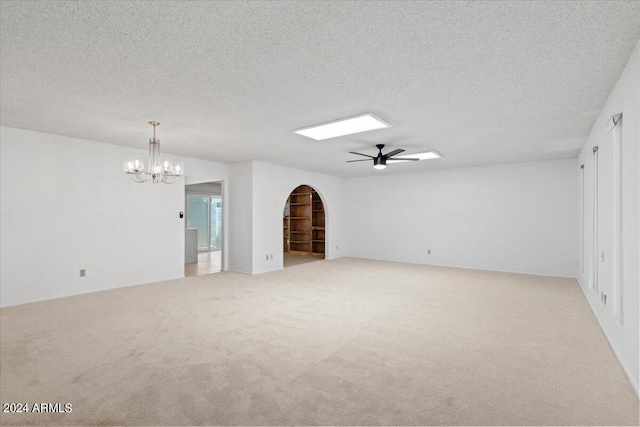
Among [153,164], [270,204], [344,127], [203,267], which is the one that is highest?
[344,127]

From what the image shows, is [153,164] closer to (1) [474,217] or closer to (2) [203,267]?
(2) [203,267]

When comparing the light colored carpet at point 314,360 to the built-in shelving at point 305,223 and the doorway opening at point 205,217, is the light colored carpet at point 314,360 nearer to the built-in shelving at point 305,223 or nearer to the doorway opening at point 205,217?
the doorway opening at point 205,217

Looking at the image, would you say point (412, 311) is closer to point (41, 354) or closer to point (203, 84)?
point (203, 84)

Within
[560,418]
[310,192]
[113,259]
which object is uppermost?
[310,192]

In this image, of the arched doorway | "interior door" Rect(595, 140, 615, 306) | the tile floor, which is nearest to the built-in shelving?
the arched doorway

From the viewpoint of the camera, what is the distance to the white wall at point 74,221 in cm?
437

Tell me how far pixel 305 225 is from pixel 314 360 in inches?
327

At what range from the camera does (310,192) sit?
10727mm

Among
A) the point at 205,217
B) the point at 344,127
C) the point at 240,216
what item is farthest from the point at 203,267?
the point at 344,127

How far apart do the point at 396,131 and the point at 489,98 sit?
4.62 ft

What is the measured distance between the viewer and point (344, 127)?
13.3ft

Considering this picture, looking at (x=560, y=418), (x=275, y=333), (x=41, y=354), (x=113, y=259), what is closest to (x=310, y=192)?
(x=113, y=259)

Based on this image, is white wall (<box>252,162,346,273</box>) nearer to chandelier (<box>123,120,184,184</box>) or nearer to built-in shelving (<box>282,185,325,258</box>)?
built-in shelving (<box>282,185,325,258</box>)

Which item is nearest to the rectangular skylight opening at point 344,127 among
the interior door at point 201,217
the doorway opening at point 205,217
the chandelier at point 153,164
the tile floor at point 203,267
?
the chandelier at point 153,164
